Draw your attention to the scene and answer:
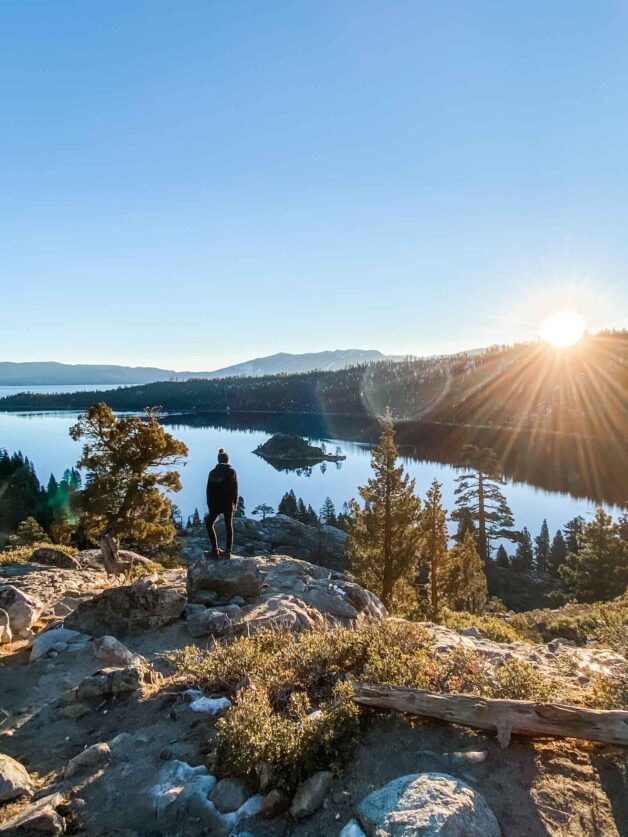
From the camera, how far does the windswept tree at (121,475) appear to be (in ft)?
60.2

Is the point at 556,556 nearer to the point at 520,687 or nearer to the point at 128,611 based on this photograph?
the point at 128,611

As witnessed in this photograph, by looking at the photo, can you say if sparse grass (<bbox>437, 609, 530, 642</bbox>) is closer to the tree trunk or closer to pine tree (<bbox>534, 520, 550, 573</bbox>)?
the tree trunk

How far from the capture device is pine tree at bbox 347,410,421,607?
71.2 ft

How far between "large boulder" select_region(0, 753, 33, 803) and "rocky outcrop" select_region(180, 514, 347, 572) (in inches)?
1822

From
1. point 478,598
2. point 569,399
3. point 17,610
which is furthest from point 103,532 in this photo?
point 569,399

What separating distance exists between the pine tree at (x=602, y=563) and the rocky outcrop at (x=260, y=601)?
22.6m

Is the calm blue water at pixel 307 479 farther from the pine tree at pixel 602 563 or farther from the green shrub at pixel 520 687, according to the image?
the green shrub at pixel 520 687

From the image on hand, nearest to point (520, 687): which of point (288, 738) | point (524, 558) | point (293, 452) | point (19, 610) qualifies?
point (288, 738)

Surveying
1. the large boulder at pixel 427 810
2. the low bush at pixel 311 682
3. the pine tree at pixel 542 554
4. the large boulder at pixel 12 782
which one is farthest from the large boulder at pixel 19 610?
the pine tree at pixel 542 554

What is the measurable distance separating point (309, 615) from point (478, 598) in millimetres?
26004

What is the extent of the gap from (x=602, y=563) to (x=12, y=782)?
112 feet

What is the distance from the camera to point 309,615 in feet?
39.5

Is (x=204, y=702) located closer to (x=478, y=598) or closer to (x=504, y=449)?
(x=478, y=598)

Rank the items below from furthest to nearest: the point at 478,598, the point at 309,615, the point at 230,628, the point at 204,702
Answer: the point at 478,598 < the point at 309,615 < the point at 230,628 < the point at 204,702
